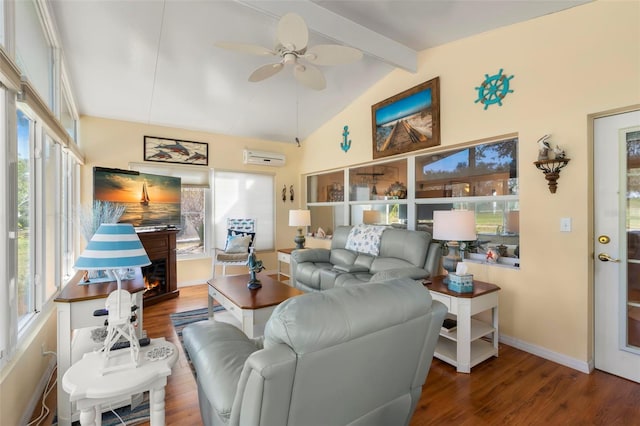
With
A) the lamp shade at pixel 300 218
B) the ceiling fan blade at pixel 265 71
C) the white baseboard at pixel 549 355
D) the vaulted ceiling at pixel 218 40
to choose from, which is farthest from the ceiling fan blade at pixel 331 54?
the white baseboard at pixel 549 355

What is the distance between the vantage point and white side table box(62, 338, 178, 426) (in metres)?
1.21

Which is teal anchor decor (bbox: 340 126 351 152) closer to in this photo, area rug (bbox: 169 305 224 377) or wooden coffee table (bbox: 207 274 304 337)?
wooden coffee table (bbox: 207 274 304 337)

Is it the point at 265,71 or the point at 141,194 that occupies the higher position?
the point at 265,71

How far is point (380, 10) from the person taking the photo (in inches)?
106

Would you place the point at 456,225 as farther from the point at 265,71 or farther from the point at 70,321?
the point at 70,321

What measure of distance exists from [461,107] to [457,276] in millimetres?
1817

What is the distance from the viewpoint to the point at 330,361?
105 centimetres

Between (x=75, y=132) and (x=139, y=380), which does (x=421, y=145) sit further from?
(x=75, y=132)

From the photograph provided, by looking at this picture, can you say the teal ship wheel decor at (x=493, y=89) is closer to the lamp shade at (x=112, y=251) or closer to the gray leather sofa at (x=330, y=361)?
the gray leather sofa at (x=330, y=361)

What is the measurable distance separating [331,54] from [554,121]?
76.0 inches

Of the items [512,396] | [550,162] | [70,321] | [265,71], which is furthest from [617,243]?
[70,321]

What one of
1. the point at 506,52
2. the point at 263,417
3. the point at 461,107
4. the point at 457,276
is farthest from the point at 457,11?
the point at 263,417

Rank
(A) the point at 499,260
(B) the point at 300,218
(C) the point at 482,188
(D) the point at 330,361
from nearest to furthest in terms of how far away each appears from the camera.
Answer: (D) the point at 330,361 < (A) the point at 499,260 < (C) the point at 482,188 < (B) the point at 300,218

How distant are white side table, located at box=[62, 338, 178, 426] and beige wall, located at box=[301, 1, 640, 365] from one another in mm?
2883
